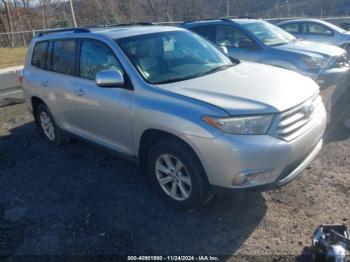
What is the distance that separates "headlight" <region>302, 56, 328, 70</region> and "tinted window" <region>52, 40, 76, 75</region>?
4.67 metres

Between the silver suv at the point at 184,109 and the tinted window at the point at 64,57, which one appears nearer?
the silver suv at the point at 184,109

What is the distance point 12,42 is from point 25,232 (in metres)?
23.4

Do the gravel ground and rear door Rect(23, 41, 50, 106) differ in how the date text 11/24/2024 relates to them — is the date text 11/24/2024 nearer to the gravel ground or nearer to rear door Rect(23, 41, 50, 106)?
the gravel ground

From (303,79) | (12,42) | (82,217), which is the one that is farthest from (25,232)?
(12,42)

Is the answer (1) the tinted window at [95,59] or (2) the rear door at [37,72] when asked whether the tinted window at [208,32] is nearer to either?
(2) the rear door at [37,72]

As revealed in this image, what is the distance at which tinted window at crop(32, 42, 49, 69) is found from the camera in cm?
528

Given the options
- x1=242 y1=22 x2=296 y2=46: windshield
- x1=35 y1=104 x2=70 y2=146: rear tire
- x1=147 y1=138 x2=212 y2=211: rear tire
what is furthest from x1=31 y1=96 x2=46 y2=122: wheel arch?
x1=242 y1=22 x2=296 y2=46: windshield

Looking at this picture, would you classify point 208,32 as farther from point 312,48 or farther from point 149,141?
point 149,141

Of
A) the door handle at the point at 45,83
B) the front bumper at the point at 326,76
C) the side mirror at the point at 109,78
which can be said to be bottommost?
the front bumper at the point at 326,76

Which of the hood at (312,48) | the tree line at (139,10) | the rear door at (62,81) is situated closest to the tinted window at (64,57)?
the rear door at (62,81)

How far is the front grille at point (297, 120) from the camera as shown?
9.90 ft

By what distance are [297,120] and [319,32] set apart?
994cm

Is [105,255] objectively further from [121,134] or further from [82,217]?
[121,134]

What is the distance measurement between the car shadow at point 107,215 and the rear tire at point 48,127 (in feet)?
2.08
